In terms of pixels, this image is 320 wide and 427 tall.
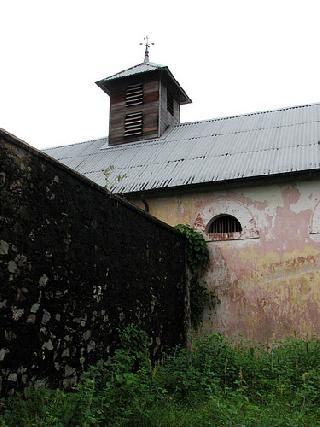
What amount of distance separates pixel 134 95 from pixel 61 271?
37.3 feet

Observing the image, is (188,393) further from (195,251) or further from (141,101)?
(141,101)

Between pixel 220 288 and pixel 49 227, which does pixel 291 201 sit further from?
pixel 49 227

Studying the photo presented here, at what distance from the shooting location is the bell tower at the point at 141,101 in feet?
51.6

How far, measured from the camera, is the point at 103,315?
6.94 m

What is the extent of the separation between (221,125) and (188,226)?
14.8ft

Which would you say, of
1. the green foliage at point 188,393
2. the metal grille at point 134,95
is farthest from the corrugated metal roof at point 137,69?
the green foliage at point 188,393

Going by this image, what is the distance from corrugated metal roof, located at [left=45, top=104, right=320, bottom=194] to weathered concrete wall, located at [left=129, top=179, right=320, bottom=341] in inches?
19.8

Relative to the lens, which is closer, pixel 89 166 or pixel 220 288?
pixel 220 288

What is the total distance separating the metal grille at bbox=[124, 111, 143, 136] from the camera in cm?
1577

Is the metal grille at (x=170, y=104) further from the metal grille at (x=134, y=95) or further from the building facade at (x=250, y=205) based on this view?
the building facade at (x=250, y=205)

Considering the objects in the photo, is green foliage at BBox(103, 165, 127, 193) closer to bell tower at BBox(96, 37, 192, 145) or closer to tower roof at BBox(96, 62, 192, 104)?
bell tower at BBox(96, 37, 192, 145)

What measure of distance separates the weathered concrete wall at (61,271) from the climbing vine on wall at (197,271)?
2.32 metres

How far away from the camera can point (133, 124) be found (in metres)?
15.9

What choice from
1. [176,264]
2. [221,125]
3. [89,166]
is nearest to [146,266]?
[176,264]
